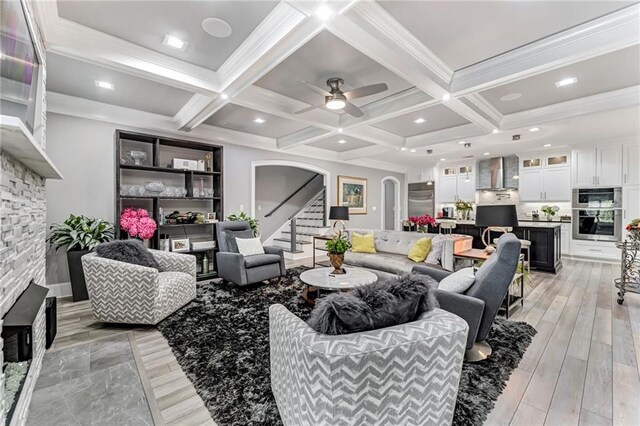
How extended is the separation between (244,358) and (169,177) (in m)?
3.64

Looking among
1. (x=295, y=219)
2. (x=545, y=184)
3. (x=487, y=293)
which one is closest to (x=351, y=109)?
(x=487, y=293)

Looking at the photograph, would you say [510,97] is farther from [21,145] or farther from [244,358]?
[21,145]

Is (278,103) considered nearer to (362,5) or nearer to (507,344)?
(362,5)

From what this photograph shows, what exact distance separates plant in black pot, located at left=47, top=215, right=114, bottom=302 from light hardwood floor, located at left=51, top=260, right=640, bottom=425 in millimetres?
243

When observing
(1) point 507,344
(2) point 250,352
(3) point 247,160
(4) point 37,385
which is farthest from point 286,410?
(3) point 247,160

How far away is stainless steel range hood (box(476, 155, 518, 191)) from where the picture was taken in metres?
7.43

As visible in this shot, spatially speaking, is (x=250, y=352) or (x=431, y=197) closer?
(x=250, y=352)

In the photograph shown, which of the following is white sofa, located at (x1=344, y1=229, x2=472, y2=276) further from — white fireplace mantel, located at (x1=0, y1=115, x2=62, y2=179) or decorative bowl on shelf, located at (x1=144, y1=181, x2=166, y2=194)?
white fireplace mantel, located at (x1=0, y1=115, x2=62, y2=179)

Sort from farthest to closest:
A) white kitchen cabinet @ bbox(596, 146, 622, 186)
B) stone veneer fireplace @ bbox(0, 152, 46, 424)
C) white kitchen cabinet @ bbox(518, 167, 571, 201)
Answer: white kitchen cabinet @ bbox(518, 167, 571, 201), white kitchen cabinet @ bbox(596, 146, 622, 186), stone veneer fireplace @ bbox(0, 152, 46, 424)

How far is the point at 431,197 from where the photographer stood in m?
9.08

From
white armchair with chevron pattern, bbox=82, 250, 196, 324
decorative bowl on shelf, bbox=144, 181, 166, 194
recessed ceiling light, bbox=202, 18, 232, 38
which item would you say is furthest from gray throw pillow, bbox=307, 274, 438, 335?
decorative bowl on shelf, bbox=144, 181, 166, 194

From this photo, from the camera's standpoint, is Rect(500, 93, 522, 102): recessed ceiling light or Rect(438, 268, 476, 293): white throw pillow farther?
Rect(500, 93, 522, 102): recessed ceiling light

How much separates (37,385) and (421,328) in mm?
2562

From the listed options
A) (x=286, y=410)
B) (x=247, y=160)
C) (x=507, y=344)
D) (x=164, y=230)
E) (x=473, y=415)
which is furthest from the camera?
(x=247, y=160)
